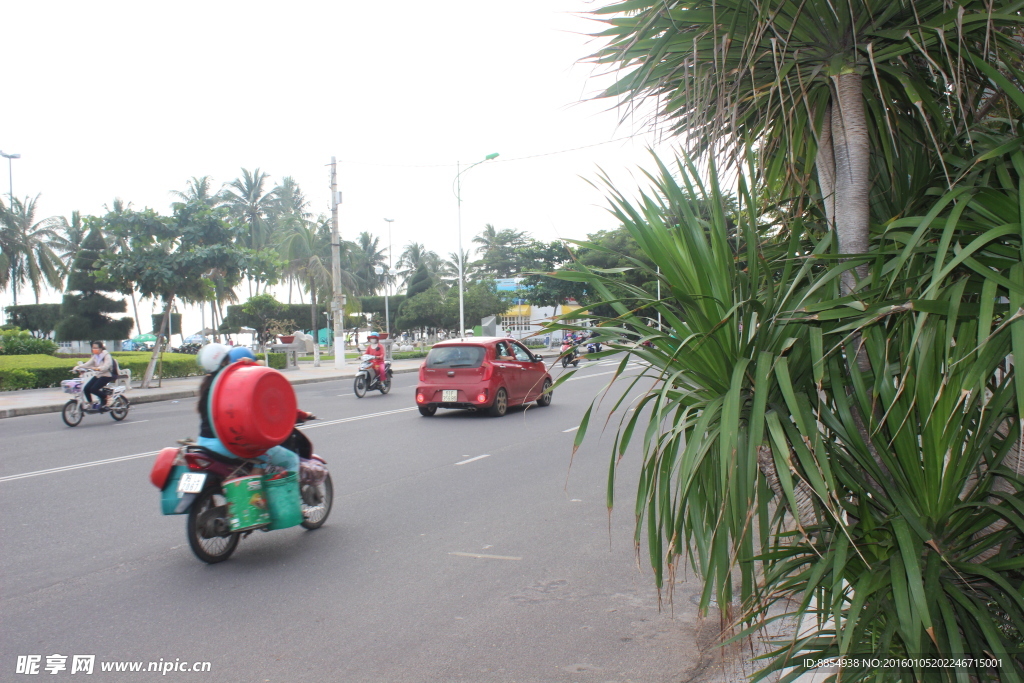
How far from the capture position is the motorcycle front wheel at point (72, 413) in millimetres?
13841

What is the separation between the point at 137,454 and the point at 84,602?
5950 mm

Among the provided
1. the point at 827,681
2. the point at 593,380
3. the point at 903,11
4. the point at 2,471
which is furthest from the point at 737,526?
the point at 593,380

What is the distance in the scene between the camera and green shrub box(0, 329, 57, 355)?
1095 inches

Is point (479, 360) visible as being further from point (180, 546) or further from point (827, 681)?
point (827, 681)

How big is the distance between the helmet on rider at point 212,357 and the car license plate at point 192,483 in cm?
80

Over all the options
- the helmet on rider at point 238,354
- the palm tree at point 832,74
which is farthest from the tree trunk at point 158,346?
the palm tree at point 832,74

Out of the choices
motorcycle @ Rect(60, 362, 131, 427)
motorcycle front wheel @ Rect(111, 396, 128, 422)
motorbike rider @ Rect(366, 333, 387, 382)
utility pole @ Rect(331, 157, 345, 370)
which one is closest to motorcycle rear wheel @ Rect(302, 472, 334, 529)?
motorcycle @ Rect(60, 362, 131, 427)

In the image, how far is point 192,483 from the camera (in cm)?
518

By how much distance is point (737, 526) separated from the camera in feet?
7.52

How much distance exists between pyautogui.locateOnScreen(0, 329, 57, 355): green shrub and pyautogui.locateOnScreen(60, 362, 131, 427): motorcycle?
1649 cm

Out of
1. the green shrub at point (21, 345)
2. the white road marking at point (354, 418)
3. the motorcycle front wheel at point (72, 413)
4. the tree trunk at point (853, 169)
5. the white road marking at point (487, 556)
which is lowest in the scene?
the white road marking at point (487, 556)

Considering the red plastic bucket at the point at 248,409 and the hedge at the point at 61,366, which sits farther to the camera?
the hedge at the point at 61,366

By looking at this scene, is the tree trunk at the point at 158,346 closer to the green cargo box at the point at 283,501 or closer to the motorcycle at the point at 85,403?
the motorcycle at the point at 85,403

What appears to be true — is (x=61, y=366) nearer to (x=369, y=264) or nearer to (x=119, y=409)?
(x=119, y=409)
